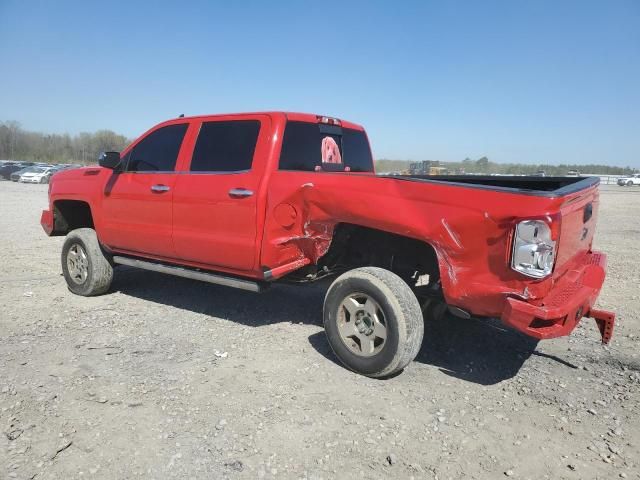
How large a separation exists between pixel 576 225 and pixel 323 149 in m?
2.33

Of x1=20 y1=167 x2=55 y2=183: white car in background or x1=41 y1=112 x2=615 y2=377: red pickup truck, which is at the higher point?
x1=41 y1=112 x2=615 y2=377: red pickup truck

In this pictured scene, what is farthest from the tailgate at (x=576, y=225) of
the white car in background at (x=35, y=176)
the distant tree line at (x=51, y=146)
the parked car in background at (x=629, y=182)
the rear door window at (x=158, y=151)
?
the distant tree line at (x=51, y=146)

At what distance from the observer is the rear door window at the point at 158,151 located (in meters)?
5.01

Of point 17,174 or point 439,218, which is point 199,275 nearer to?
point 439,218

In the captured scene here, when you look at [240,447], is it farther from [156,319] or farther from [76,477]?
[156,319]

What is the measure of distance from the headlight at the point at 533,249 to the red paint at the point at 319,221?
0.05 meters

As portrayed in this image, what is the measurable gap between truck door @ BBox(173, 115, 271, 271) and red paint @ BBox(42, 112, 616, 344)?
1cm

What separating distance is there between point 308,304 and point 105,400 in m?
2.74

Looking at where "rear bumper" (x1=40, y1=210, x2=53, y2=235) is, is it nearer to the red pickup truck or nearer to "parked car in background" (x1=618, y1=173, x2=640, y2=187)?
the red pickup truck

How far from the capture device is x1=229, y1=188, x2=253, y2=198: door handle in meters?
4.21

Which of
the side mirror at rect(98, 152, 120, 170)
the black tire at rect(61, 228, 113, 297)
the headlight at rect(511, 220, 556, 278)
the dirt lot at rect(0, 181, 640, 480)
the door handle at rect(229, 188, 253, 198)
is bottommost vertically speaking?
the dirt lot at rect(0, 181, 640, 480)

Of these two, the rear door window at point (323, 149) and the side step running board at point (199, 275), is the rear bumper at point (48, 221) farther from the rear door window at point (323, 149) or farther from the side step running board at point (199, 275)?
the rear door window at point (323, 149)

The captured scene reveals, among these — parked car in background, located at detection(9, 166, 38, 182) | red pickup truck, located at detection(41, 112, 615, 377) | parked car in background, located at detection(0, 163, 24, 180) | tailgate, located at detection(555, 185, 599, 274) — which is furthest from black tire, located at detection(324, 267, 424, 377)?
parked car in background, located at detection(0, 163, 24, 180)

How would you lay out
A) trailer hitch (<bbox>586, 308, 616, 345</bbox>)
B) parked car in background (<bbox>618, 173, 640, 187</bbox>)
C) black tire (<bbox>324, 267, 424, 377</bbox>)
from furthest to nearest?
parked car in background (<bbox>618, 173, 640, 187</bbox>)
trailer hitch (<bbox>586, 308, 616, 345</bbox>)
black tire (<bbox>324, 267, 424, 377</bbox>)
